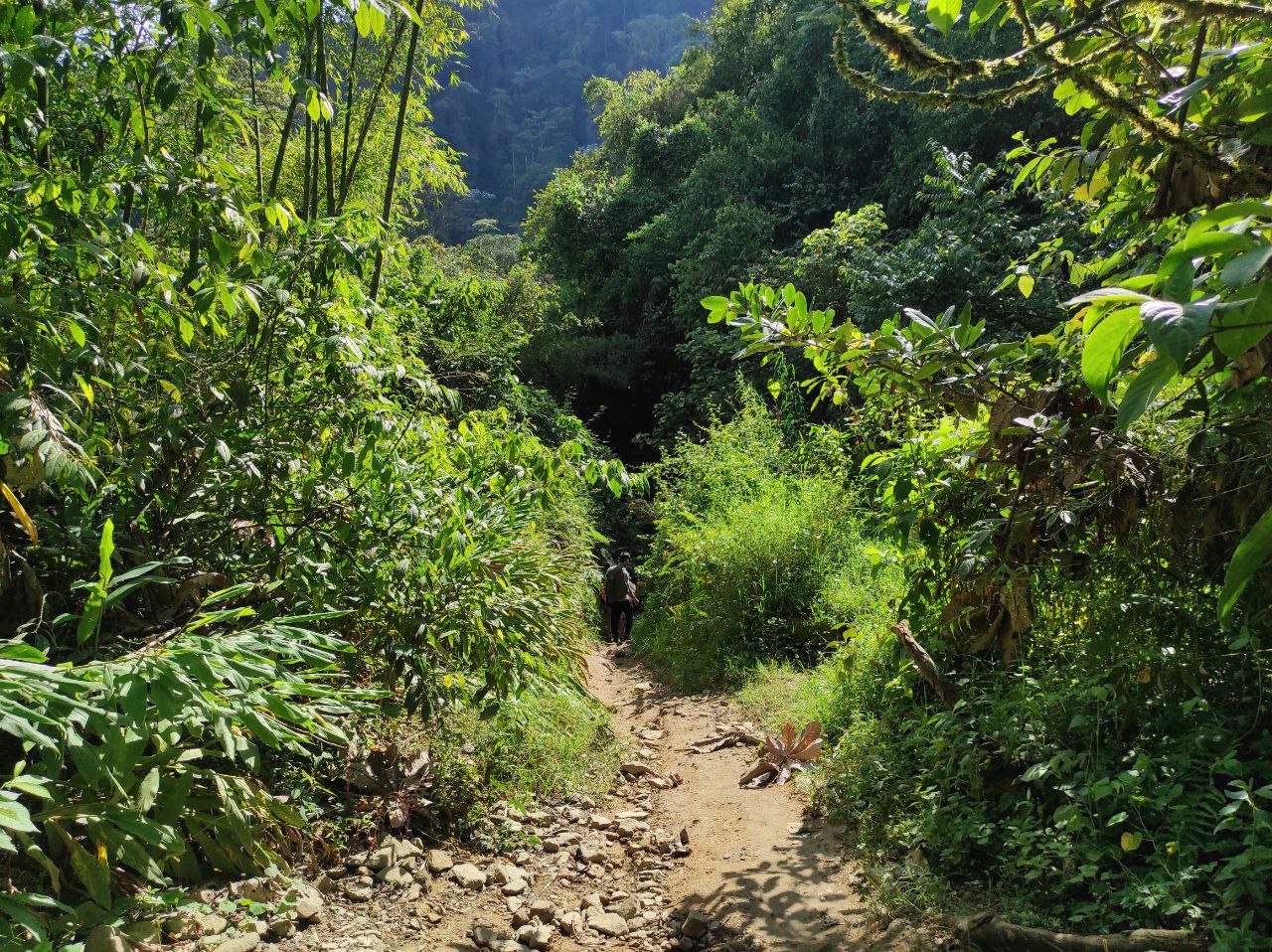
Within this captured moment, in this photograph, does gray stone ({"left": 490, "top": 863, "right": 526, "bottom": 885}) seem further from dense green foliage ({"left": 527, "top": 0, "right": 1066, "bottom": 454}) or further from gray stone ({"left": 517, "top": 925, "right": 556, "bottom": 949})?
dense green foliage ({"left": 527, "top": 0, "right": 1066, "bottom": 454})

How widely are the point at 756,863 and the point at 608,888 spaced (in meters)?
0.65

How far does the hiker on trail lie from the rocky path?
4692mm

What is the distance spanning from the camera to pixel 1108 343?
2.45 ft

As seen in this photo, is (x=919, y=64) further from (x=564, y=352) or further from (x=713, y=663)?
(x=564, y=352)

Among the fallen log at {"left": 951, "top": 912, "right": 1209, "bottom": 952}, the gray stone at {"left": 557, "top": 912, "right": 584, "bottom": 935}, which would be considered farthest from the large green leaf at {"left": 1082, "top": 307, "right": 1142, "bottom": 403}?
the gray stone at {"left": 557, "top": 912, "right": 584, "bottom": 935}

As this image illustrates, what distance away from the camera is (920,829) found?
297 cm

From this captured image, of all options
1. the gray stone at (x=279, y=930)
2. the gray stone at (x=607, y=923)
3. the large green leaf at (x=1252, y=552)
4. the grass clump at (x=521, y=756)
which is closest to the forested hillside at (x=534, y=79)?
the grass clump at (x=521, y=756)

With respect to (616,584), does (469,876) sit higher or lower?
lower

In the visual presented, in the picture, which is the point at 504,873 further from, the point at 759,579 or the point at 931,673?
the point at 759,579

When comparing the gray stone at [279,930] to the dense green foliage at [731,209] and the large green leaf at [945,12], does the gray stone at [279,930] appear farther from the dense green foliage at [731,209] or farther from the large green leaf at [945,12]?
the dense green foliage at [731,209]

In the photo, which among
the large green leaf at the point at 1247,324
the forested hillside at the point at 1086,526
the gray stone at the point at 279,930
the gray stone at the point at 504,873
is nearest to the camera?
the large green leaf at the point at 1247,324

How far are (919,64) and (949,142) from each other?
11.3 metres

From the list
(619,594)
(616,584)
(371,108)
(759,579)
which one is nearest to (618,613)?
(619,594)

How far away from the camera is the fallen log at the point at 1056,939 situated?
203cm
